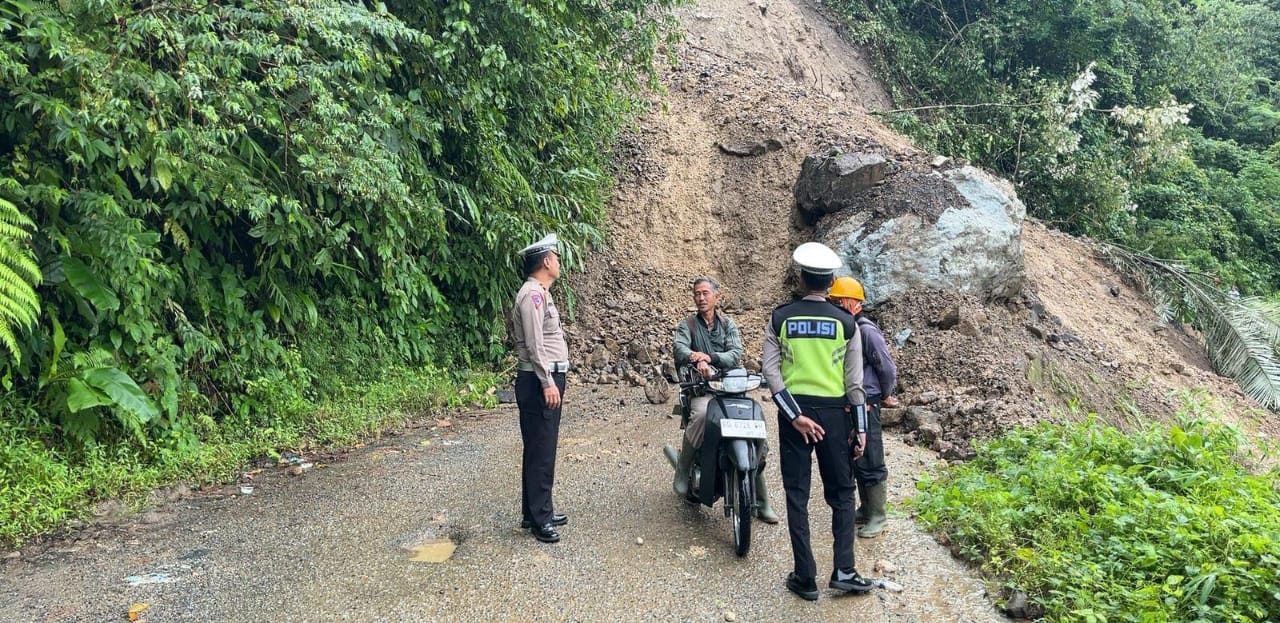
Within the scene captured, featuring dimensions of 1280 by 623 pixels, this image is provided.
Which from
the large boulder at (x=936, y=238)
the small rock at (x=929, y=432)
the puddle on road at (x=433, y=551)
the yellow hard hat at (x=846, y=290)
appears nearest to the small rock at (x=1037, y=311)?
the large boulder at (x=936, y=238)

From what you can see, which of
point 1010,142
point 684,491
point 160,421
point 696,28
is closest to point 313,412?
point 160,421

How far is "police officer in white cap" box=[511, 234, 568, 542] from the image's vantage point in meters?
4.54

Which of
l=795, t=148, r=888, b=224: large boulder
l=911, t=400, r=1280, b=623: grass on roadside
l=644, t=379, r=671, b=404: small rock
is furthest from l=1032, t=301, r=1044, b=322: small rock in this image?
l=644, t=379, r=671, b=404: small rock

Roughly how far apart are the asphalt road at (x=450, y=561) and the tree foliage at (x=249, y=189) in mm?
1132

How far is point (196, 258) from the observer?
630 cm

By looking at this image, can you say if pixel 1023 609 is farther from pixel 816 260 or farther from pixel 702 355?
pixel 702 355

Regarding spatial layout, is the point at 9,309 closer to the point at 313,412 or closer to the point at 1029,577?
the point at 313,412

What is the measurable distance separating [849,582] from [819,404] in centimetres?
93

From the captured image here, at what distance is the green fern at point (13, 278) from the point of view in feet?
15.1

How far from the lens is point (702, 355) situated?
16.9 feet

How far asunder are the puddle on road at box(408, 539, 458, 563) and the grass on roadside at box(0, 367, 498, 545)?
2.16 m

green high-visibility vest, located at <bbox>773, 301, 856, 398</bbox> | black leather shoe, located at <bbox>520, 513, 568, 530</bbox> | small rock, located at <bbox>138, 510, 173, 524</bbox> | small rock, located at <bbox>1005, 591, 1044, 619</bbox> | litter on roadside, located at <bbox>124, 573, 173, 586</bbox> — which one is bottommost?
small rock, located at <bbox>1005, 591, 1044, 619</bbox>

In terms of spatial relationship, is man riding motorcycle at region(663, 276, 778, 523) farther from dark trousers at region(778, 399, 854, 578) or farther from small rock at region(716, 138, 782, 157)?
small rock at region(716, 138, 782, 157)

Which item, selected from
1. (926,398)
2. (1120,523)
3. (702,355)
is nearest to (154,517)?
(702,355)
